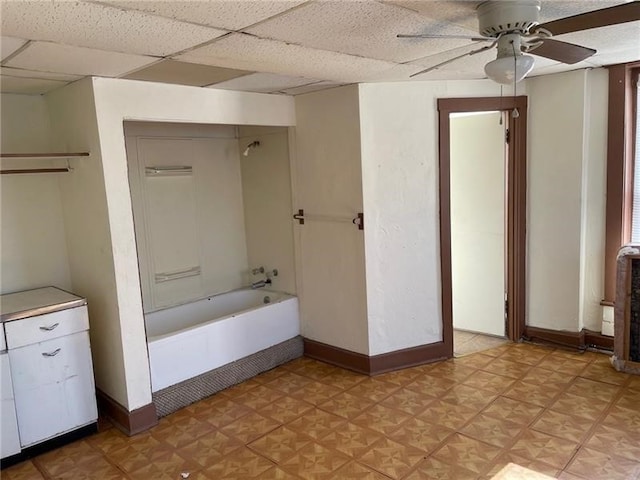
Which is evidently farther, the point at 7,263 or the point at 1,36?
the point at 7,263

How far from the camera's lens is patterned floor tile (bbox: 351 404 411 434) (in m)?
2.91

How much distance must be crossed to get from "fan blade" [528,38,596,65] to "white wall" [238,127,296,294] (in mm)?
2142

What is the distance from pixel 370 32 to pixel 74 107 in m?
1.87

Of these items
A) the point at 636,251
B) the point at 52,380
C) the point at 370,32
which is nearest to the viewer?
the point at 370,32

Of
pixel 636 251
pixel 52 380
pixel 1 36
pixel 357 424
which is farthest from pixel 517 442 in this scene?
pixel 1 36

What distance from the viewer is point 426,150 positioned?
11.8ft

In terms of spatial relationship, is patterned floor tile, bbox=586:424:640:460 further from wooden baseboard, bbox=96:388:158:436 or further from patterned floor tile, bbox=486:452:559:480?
wooden baseboard, bbox=96:388:158:436

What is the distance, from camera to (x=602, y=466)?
2.42 metres

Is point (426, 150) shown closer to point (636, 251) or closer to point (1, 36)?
point (636, 251)

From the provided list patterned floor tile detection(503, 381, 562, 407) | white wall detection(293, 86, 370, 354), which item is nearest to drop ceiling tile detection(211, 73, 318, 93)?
white wall detection(293, 86, 370, 354)

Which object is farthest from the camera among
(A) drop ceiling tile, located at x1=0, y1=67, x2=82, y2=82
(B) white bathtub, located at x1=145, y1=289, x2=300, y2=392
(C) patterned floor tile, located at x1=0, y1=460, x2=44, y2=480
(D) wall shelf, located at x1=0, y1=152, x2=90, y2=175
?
(B) white bathtub, located at x1=145, y1=289, x2=300, y2=392

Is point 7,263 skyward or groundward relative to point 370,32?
groundward

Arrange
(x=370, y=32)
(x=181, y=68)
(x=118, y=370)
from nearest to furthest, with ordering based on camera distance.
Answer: (x=370, y=32) → (x=181, y=68) → (x=118, y=370)

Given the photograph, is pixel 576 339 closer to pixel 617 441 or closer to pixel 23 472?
pixel 617 441
